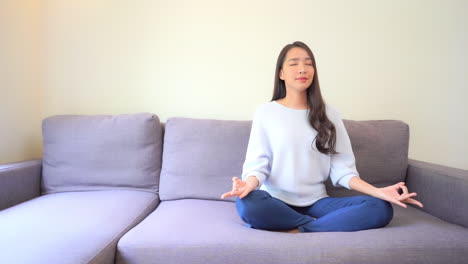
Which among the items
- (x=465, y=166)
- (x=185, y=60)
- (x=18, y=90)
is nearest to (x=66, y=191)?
(x=18, y=90)

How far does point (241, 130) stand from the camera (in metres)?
1.60

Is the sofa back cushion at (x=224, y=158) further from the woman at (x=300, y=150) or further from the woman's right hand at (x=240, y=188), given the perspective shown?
the woman's right hand at (x=240, y=188)

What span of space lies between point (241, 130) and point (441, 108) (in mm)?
1389

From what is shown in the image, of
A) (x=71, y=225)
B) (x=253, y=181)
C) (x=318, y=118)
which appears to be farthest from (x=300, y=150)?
(x=71, y=225)

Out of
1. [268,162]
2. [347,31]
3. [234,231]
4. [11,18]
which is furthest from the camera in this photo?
[347,31]

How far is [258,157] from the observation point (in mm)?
1316

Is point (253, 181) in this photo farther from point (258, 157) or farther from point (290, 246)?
point (290, 246)

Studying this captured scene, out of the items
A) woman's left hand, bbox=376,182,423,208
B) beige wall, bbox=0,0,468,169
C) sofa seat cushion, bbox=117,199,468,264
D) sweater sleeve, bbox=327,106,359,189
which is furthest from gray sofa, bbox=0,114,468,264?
beige wall, bbox=0,0,468,169

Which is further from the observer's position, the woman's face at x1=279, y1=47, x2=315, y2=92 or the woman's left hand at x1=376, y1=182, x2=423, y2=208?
the woman's face at x1=279, y1=47, x2=315, y2=92

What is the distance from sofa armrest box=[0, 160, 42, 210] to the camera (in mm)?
1380

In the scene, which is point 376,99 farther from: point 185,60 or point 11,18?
point 11,18

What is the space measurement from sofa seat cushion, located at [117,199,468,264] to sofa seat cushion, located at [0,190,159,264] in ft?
0.31

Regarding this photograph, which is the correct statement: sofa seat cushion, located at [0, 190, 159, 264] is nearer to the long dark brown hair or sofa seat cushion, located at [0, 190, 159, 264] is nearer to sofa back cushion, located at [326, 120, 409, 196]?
the long dark brown hair

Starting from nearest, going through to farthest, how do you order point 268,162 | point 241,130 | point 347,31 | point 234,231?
point 234,231 → point 268,162 → point 241,130 → point 347,31
